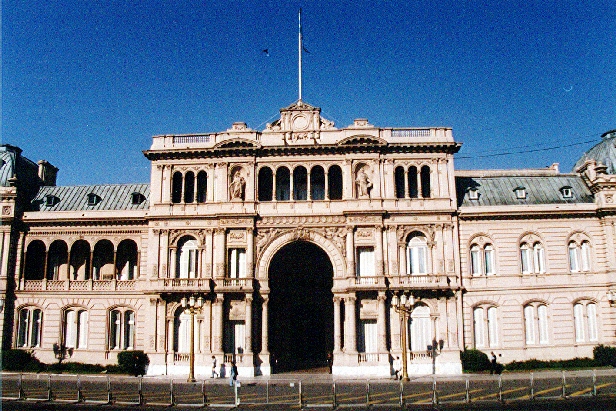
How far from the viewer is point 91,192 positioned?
5316 cm

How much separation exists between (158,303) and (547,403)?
29.2 meters

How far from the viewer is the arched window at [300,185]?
47844 millimetres

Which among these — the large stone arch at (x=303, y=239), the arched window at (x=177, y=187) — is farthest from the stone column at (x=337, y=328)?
the arched window at (x=177, y=187)

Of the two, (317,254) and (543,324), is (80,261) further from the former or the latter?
(543,324)

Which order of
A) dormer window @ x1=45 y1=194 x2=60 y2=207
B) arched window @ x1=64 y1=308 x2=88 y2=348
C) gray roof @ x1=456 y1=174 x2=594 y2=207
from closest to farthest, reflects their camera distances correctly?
arched window @ x1=64 y1=308 x2=88 y2=348
gray roof @ x1=456 y1=174 x2=594 y2=207
dormer window @ x1=45 y1=194 x2=60 y2=207

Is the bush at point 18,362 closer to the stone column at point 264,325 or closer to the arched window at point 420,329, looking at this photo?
the stone column at point 264,325

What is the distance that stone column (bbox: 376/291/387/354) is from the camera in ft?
139

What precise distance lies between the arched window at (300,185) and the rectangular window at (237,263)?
21.5ft

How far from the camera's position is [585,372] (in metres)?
40.1

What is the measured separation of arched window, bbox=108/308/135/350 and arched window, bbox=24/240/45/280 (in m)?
8.34

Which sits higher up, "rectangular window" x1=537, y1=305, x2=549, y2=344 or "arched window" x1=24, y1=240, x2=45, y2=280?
"arched window" x1=24, y1=240, x2=45, y2=280

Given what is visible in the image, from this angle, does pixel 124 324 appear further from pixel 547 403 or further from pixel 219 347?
pixel 547 403

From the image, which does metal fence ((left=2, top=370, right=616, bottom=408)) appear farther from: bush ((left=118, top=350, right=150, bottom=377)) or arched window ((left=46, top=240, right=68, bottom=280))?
arched window ((left=46, top=240, right=68, bottom=280))

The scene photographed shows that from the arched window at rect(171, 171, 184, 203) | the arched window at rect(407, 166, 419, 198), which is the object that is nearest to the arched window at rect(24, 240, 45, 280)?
the arched window at rect(171, 171, 184, 203)
